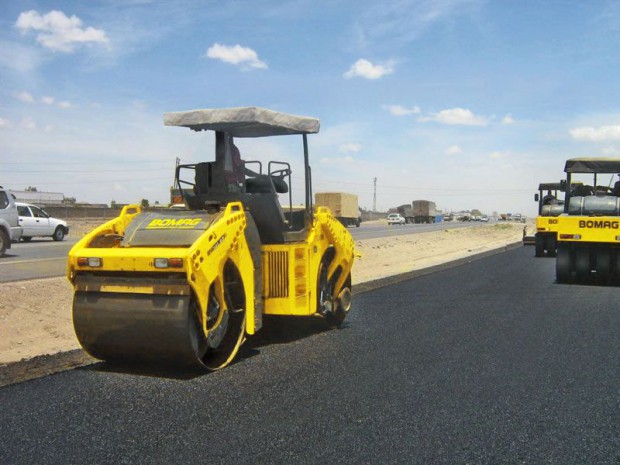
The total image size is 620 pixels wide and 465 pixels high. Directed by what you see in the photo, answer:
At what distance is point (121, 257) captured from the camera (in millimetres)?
5102

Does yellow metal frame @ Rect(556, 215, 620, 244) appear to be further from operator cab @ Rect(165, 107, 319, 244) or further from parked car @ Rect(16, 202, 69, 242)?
parked car @ Rect(16, 202, 69, 242)

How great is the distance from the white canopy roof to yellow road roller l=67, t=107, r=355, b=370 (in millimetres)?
11

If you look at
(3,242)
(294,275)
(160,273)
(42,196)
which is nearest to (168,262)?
(160,273)

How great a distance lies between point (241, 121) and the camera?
632 centimetres

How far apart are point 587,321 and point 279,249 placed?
14.1 ft

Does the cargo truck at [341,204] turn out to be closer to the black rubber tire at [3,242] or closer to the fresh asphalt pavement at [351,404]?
the black rubber tire at [3,242]

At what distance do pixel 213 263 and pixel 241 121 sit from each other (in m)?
1.76

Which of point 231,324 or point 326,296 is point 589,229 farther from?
point 231,324

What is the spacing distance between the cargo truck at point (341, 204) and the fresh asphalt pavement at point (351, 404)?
134ft

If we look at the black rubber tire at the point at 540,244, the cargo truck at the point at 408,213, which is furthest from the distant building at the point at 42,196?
the black rubber tire at the point at 540,244

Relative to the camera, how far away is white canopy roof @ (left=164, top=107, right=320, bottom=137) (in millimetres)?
6324

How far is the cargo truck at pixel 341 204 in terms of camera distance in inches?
1945

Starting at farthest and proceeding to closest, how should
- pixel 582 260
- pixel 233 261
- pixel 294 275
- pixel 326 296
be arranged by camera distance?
1. pixel 582 260
2. pixel 326 296
3. pixel 294 275
4. pixel 233 261

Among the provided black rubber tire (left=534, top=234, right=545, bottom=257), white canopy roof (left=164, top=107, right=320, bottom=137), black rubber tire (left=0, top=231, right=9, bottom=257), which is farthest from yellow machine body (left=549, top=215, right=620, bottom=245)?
black rubber tire (left=0, top=231, right=9, bottom=257)
